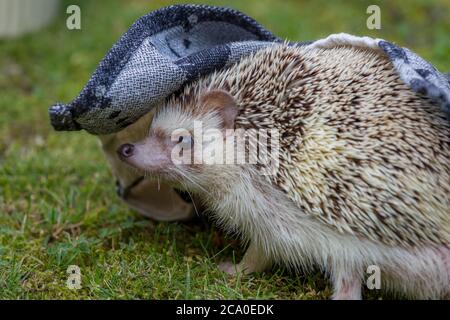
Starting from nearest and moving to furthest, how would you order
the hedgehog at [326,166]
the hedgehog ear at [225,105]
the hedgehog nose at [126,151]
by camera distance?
1. the hedgehog at [326,166]
2. the hedgehog ear at [225,105]
3. the hedgehog nose at [126,151]

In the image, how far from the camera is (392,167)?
8.32 feet

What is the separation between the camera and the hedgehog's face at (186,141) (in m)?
2.85

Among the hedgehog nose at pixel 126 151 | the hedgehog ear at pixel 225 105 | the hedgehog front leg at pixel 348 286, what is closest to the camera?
the hedgehog front leg at pixel 348 286

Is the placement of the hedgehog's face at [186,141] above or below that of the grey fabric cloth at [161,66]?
below

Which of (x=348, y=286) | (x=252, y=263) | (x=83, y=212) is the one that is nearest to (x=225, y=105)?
(x=252, y=263)

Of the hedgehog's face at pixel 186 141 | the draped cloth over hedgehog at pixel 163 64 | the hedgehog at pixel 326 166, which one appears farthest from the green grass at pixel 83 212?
the draped cloth over hedgehog at pixel 163 64

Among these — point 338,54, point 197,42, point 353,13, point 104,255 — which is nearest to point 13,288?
point 104,255

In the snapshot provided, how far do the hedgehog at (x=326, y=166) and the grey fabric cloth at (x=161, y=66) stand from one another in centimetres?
9

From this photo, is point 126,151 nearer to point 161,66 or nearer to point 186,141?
point 186,141

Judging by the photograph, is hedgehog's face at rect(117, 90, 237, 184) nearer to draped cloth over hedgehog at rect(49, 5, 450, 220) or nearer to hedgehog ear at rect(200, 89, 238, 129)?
hedgehog ear at rect(200, 89, 238, 129)

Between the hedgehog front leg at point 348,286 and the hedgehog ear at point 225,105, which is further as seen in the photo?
the hedgehog ear at point 225,105

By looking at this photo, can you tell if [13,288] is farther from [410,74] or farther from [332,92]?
[410,74]

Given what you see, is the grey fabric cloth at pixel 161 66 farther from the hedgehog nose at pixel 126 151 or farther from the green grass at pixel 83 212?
the green grass at pixel 83 212

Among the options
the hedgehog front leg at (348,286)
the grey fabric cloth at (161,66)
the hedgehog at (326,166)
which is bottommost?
the hedgehog front leg at (348,286)
